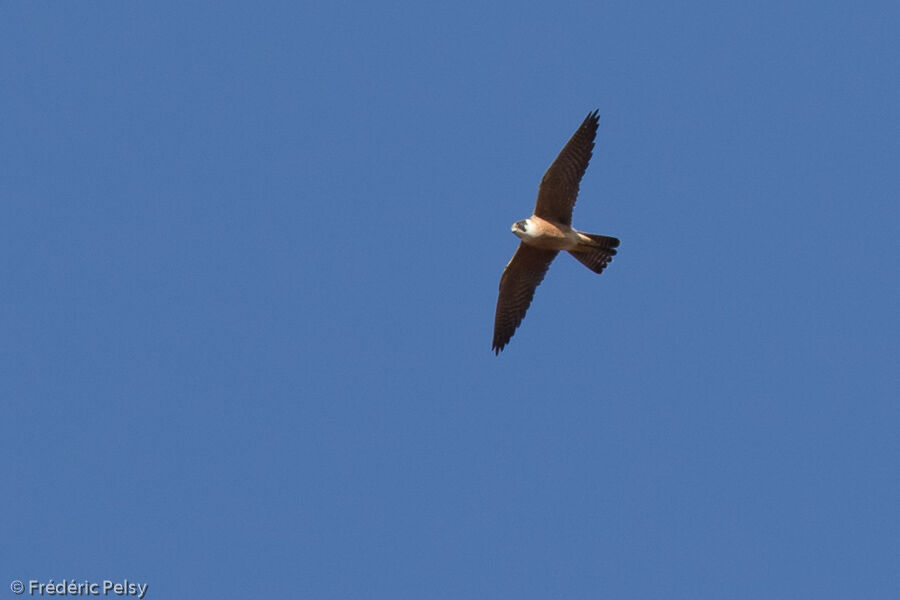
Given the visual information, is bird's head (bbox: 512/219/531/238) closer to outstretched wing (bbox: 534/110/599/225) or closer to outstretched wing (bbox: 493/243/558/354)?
outstretched wing (bbox: 534/110/599/225)

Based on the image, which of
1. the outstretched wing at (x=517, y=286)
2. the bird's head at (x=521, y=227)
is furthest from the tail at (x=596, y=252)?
the bird's head at (x=521, y=227)

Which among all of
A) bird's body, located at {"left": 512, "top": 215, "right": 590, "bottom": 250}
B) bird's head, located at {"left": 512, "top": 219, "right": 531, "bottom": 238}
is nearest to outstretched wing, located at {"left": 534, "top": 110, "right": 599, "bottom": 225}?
bird's body, located at {"left": 512, "top": 215, "right": 590, "bottom": 250}

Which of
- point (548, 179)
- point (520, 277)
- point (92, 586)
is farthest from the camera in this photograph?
point (520, 277)

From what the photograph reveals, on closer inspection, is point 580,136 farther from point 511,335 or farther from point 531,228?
point 511,335

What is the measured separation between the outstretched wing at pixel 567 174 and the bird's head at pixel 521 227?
34 cm

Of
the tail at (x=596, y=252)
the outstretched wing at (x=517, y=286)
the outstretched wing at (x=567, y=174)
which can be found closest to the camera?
the outstretched wing at (x=567, y=174)

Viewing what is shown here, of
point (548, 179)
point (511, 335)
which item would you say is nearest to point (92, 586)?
point (511, 335)

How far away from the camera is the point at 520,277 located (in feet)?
53.8

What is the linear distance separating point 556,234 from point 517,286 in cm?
136

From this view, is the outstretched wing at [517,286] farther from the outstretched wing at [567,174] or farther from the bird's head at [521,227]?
the outstretched wing at [567,174]

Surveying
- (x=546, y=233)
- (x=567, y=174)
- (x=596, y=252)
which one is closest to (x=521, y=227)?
(x=546, y=233)

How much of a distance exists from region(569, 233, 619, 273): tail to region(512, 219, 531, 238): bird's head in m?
0.95

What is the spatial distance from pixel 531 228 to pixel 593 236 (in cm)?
104

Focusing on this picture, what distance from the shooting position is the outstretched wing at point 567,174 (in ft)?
50.1
